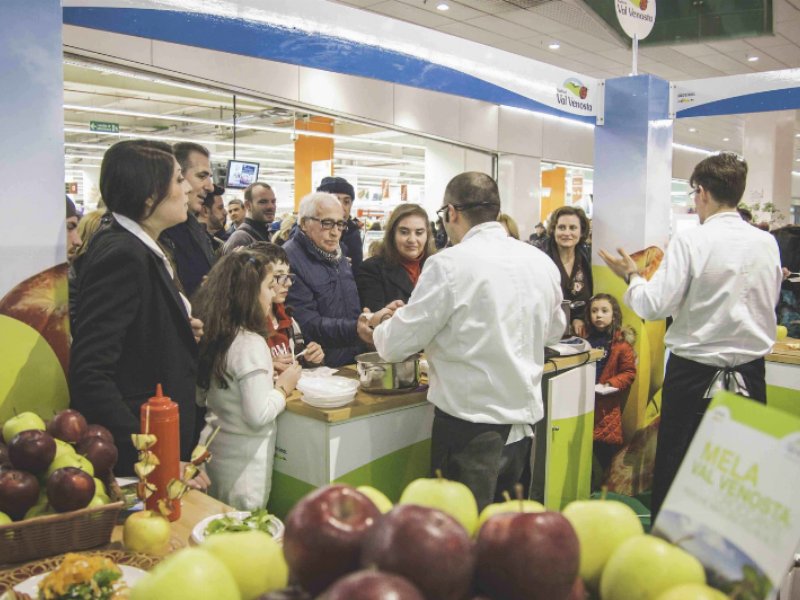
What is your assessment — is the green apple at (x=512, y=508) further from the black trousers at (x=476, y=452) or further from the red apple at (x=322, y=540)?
the black trousers at (x=476, y=452)

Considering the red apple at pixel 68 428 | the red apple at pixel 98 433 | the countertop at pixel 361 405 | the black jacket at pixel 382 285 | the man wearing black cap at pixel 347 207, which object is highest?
the man wearing black cap at pixel 347 207

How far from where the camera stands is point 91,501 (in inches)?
58.5

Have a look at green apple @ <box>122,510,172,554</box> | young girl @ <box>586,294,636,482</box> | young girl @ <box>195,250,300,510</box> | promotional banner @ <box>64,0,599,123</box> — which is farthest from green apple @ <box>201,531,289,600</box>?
young girl @ <box>586,294,636,482</box>

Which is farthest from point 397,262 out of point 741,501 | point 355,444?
point 741,501

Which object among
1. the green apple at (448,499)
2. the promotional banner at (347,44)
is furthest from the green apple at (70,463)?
the promotional banner at (347,44)

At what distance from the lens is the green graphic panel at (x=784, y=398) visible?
4.42 meters

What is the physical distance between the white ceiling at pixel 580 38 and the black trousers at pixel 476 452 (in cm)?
563

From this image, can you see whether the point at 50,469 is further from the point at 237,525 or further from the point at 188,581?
the point at 188,581

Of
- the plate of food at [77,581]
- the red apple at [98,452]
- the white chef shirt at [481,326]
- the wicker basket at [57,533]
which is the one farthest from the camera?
the white chef shirt at [481,326]

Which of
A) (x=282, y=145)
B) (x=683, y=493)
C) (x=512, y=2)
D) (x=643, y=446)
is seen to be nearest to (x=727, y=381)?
(x=643, y=446)

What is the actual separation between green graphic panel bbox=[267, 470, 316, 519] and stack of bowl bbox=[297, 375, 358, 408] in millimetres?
325

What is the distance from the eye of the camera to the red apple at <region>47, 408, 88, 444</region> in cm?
162

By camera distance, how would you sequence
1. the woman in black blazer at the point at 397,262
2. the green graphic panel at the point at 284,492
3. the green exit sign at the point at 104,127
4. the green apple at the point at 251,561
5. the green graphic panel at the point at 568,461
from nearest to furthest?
the green apple at the point at 251,561 < the green graphic panel at the point at 284,492 < the green graphic panel at the point at 568,461 < the woman in black blazer at the point at 397,262 < the green exit sign at the point at 104,127

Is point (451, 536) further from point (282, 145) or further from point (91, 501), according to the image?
point (282, 145)
